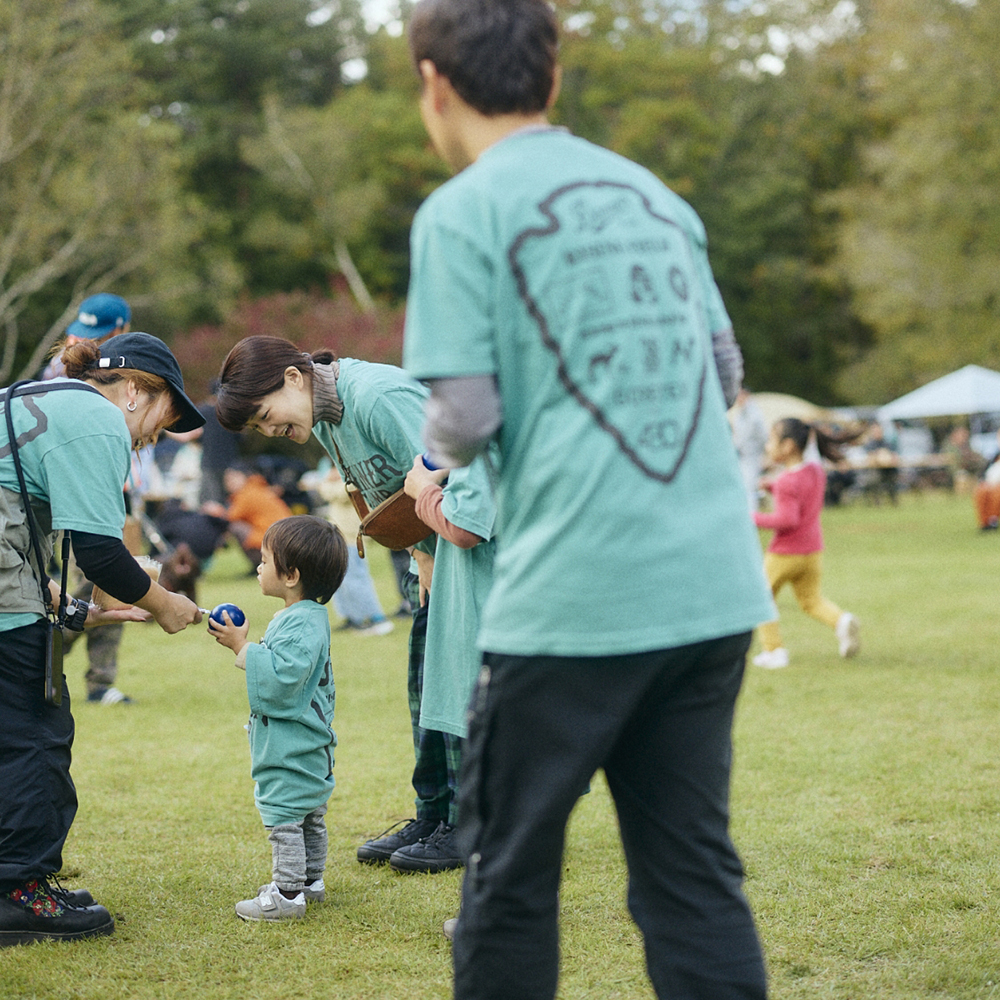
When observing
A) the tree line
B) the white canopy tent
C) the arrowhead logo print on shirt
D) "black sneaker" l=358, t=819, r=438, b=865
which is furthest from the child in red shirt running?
the tree line

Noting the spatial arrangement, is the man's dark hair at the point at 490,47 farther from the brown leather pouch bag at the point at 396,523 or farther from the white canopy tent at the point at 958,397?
the white canopy tent at the point at 958,397

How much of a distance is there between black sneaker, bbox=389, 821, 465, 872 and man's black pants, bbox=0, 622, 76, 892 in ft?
3.67

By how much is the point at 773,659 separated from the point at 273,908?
5.06 m

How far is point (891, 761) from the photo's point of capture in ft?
18.0

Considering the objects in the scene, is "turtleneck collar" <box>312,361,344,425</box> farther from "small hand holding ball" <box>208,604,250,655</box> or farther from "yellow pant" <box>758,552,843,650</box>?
"yellow pant" <box>758,552,843,650</box>

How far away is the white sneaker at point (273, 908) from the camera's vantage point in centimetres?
370

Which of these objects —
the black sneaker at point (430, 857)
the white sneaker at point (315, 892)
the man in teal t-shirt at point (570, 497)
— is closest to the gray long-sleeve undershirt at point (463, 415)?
the man in teal t-shirt at point (570, 497)

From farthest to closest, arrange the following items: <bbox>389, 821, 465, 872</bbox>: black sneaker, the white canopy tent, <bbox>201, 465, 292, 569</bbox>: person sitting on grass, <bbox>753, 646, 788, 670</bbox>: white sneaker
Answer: the white canopy tent, <bbox>201, 465, 292, 569</bbox>: person sitting on grass, <bbox>753, 646, 788, 670</bbox>: white sneaker, <bbox>389, 821, 465, 872</bbox>: black sneaker

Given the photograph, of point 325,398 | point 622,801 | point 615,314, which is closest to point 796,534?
point 325,398

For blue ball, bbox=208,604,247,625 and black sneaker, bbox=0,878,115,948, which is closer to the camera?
black sneaker, bbox=0,878,115,948

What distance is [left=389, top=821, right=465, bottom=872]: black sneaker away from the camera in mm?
A: 4137

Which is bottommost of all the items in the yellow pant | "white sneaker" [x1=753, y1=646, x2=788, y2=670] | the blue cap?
"white sneaker" [x1=753, y1=646, x2=788, y2=670]

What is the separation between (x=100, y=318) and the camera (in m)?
6.36

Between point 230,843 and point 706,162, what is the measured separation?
44.0m
